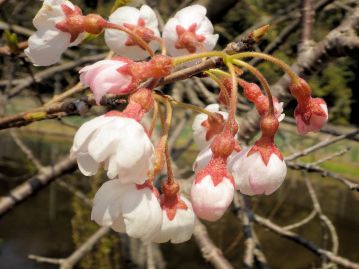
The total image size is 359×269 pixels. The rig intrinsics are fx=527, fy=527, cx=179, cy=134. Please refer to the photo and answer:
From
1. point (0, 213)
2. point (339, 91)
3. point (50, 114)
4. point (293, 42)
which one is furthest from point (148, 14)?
point (339, 91)

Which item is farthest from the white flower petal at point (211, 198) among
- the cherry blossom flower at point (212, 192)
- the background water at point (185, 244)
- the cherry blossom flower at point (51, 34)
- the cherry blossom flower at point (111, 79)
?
the background water at point (185, 244)

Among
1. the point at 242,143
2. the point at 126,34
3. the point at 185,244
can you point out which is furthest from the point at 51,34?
the point at 185,244

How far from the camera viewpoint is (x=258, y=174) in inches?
22.1

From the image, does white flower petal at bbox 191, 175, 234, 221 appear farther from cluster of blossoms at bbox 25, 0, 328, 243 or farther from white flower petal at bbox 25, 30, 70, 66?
white flower petal at bbox 25, 30, 70, 66

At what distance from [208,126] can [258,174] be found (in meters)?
0.17

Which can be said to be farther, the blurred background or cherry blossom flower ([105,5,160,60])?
the blurred background

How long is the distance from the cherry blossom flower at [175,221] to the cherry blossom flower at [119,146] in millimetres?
94

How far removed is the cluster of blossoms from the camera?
49cm

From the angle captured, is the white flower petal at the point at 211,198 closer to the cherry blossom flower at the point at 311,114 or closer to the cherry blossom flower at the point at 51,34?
the cherry blossom flower at the point at 311,114

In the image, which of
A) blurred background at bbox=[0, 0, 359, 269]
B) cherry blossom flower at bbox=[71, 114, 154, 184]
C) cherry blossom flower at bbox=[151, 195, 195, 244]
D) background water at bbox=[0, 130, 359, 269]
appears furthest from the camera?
background water at bbox=[0, 130, 359, 269]

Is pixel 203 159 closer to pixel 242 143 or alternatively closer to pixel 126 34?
pixel 126 34

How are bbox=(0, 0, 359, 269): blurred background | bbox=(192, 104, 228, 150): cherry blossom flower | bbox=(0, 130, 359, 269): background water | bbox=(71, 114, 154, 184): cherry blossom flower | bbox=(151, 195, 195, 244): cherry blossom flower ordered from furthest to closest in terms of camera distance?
bbox=(0, 130, 359, 269): background water, bbox=(0, 0, 359, 269): blurred background, bbox=(192, 104, 228, 150): cherry blossom flower, bbox=(151, 195, 195, 244): cherry blossom flower, bbox=(71, 114, 154, 184): cherry blossom flower

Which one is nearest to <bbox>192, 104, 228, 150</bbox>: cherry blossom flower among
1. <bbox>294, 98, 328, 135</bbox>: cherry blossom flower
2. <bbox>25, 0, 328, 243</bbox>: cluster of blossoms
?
<bbox>25, 0, 328, 243</bbox>: cluster of blossoms

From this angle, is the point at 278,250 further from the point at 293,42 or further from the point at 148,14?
the point at 148,14
